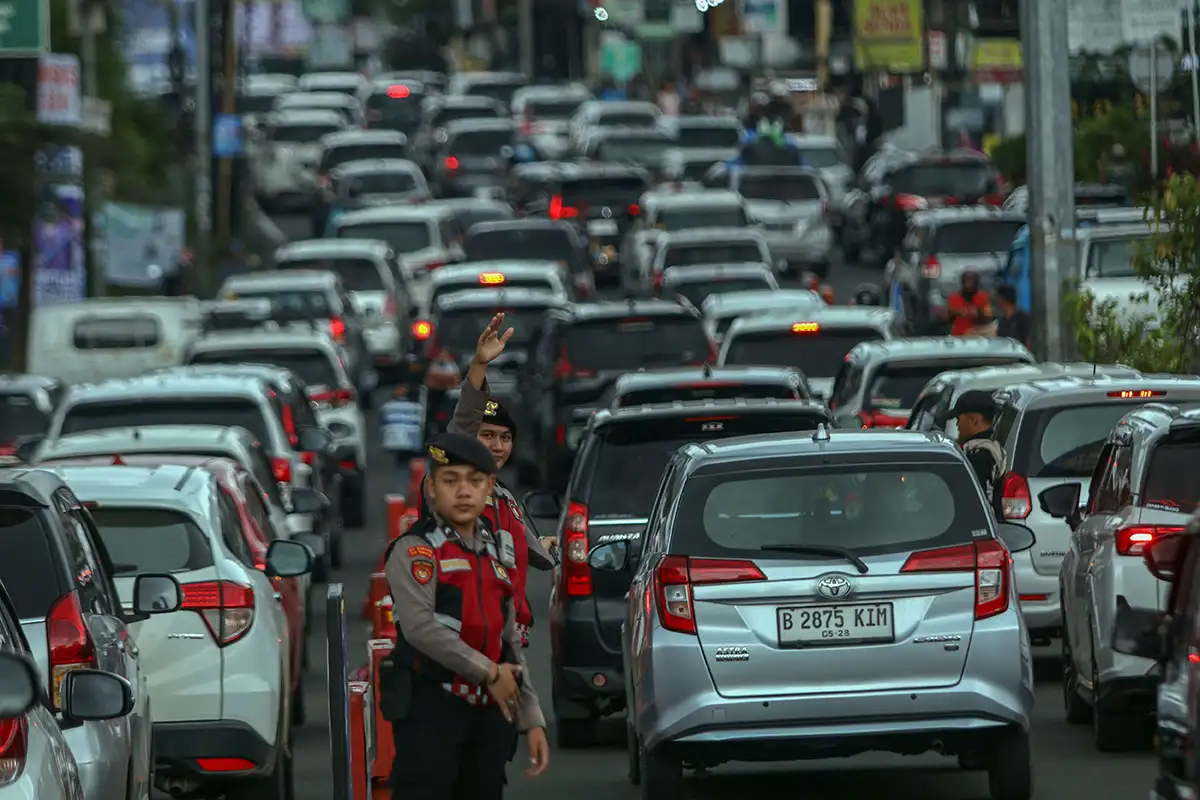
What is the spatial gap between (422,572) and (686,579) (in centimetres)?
244

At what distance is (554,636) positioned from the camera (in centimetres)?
1459

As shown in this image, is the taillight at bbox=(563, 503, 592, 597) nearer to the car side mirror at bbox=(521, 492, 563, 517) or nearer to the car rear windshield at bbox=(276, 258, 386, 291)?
the car side mirror at bbox=(521, 492, 563, 517)

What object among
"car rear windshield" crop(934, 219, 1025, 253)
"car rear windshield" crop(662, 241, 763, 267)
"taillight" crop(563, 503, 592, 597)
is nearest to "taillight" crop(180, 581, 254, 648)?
"taillight" crop(563, 503, 592, 597)

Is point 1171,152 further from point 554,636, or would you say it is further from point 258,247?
point 258,247

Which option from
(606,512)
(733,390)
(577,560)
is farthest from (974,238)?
(577,560)

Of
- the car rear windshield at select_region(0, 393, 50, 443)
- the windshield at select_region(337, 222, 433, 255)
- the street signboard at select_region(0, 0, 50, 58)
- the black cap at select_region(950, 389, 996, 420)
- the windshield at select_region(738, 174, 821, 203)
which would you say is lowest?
the car rear windshield at select_region(0, 393, 50, 443)

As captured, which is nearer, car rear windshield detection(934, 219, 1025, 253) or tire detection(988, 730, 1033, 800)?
tire detection(988, 730, 1033, 800)

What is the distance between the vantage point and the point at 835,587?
11.3 m

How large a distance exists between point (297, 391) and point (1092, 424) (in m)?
8.97

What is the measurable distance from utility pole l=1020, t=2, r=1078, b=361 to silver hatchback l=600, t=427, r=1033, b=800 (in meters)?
14.8

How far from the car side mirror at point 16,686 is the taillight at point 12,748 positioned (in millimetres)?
432

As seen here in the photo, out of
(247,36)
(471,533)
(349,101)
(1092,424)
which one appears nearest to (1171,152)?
(1092,424)

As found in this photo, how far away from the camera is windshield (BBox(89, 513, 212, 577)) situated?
41.5 ft

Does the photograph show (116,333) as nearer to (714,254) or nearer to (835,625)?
(714,254)
